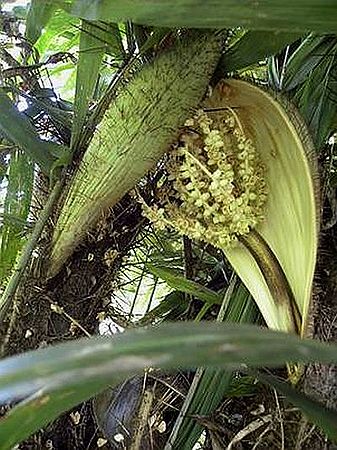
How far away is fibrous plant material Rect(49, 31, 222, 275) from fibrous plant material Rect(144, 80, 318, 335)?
27 mm

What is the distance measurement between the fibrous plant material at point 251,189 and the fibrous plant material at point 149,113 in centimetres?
3

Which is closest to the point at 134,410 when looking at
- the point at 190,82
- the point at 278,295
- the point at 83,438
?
the point at 83,438

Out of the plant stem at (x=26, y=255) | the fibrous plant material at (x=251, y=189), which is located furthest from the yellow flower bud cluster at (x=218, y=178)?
the plant stem at (x=26, y=255)

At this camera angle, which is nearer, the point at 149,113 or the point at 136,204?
the point at 149,113

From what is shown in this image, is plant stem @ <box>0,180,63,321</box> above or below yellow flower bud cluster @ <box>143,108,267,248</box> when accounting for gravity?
below

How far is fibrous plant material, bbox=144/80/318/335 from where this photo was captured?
60 centimetres

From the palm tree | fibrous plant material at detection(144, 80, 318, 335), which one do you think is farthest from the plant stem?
fibrous plant material at detection(144, 80, 318, 335)

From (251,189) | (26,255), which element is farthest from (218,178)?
(26,255)

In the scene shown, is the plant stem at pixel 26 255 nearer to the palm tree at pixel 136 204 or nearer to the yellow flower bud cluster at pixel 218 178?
the palm tree at pixel 136 204

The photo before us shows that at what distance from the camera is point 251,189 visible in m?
0.62

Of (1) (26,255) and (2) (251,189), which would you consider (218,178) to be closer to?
(2) (251,189)

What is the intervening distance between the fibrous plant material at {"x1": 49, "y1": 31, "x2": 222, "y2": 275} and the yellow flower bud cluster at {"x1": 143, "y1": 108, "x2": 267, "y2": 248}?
3 centimetres

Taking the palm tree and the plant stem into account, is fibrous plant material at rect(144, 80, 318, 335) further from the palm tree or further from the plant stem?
the plant stem

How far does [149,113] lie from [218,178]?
0.08 meters
